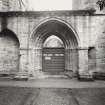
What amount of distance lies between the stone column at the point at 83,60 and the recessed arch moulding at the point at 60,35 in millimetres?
498

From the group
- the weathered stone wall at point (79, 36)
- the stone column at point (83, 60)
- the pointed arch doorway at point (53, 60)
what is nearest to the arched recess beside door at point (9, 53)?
the weathered stone wall at point (79, 36)

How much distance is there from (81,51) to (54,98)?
14.9 ft

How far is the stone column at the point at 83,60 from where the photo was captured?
28.6 feet

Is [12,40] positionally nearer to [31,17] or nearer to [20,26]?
[20,26]

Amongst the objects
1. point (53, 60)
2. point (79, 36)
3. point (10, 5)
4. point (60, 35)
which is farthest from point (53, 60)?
point (10, 5)

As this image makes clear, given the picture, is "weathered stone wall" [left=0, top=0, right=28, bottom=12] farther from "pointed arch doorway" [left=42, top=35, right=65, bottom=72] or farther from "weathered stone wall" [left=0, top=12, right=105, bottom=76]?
"pointed arch doorway" [left=42, top=35, right=65, bottom=72]

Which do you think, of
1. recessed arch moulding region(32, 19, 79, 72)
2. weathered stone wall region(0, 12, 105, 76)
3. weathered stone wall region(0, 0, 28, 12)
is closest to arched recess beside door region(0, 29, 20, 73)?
weathered stone wall region(0, 12, 105, 76)

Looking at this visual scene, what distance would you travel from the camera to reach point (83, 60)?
8781 millimetres

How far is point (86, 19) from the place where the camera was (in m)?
8.95

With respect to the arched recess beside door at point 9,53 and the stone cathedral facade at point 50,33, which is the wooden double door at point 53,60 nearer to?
the stone cathedral facade at point 50,33

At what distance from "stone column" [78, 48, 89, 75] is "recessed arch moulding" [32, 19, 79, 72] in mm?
498

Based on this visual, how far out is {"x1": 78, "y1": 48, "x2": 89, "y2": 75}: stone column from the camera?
8.73 meters

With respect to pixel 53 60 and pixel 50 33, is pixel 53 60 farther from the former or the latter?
pixel 50 33

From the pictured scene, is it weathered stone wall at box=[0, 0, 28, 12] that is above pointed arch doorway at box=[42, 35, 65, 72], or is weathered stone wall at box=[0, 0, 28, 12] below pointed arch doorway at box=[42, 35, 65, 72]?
above
